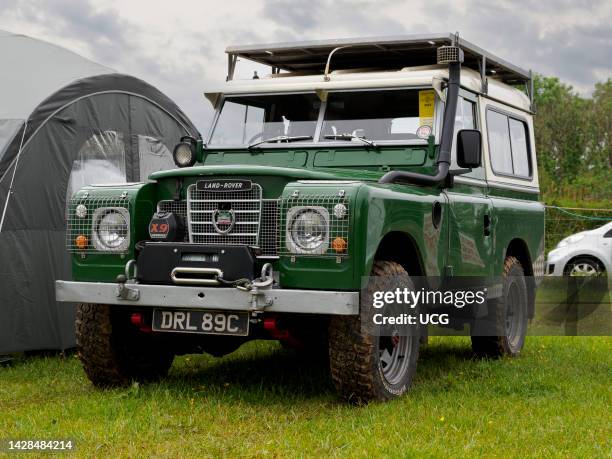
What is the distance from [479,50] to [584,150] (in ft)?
107

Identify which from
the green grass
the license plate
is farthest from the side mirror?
the license plate

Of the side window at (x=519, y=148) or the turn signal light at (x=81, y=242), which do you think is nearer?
the turn signal light at (x=81, y=242)

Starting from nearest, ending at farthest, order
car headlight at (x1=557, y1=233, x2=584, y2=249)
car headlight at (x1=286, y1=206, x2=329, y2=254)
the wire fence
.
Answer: car headlight at (x1=286, y1=206, x2=329, y2=254)
car headlight at (x1=557, y1=233, x2=584, y2=249)
the wire fence

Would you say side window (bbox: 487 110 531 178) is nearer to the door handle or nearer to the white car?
the door handle

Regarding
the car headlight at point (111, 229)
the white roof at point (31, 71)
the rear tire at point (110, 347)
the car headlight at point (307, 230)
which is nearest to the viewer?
the car headlight at point (307, 230)

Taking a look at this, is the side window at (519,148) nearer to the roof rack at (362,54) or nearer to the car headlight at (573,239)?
the roof rack at (362,54)

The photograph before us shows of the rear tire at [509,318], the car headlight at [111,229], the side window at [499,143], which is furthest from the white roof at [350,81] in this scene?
the car headlight at [111,229]

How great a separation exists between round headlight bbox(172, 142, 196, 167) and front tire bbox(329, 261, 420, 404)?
7.13 feet

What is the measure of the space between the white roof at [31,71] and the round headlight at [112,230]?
8.42 ft

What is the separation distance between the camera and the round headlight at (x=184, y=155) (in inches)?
310

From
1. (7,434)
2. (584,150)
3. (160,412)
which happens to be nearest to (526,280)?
(160,412)

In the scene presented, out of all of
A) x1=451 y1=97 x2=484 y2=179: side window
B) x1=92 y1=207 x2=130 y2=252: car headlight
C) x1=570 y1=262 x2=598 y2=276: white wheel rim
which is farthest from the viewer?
x1=570 y1=262 x2=598 y2=276: white wheel rim

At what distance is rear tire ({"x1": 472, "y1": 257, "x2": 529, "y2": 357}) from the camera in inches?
345

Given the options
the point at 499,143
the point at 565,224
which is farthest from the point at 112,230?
the point at 565,224
